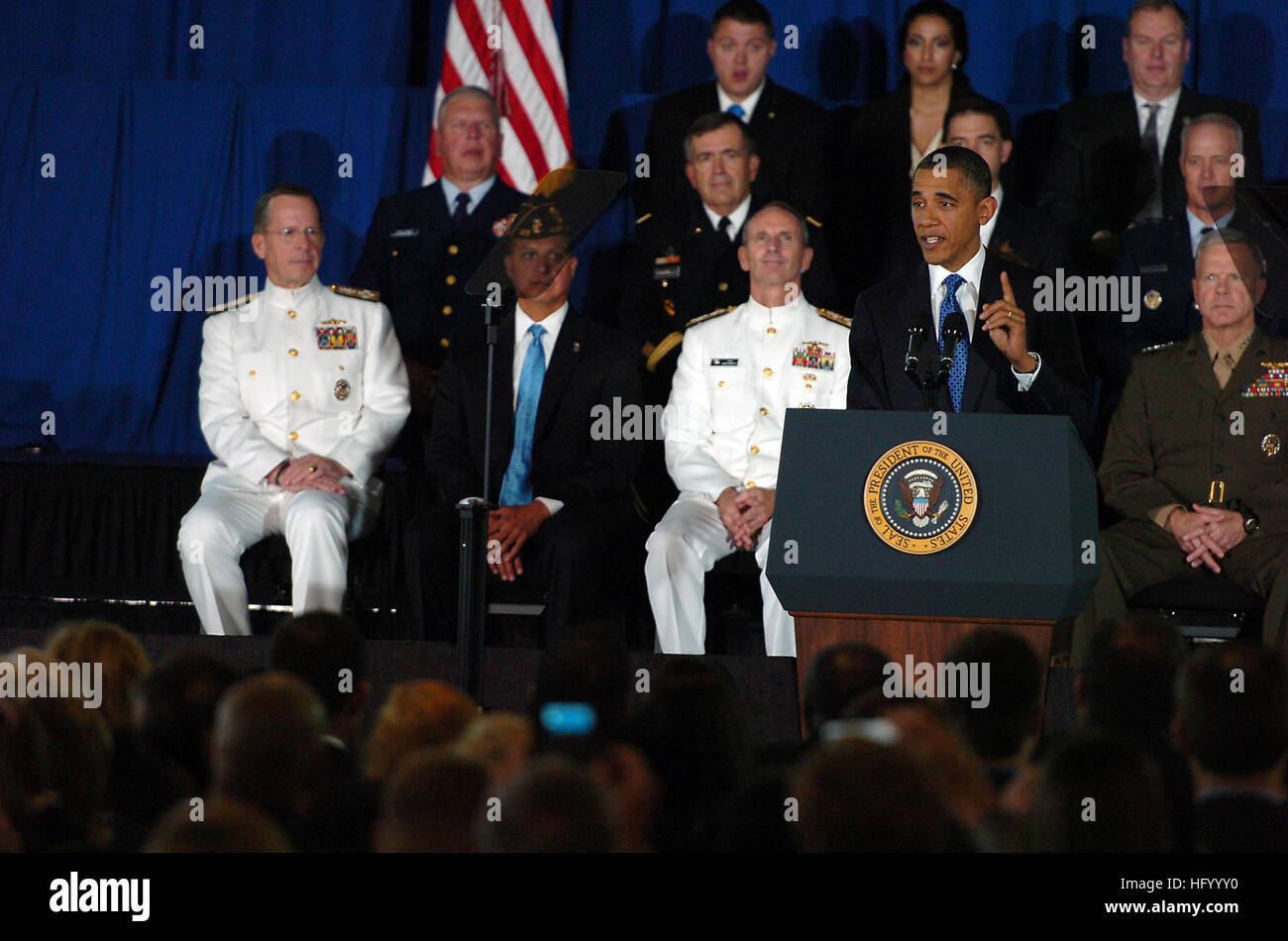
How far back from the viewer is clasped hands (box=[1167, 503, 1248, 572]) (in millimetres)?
4805

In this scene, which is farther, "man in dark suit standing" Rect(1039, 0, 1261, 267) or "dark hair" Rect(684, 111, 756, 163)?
"man in dark suit standing" Rect(1039, 0, 1261, 267)

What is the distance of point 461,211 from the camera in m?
5.98

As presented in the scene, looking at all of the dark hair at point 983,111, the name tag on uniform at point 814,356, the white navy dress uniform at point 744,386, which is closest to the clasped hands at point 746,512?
the white navy dress uniform at point 744,386

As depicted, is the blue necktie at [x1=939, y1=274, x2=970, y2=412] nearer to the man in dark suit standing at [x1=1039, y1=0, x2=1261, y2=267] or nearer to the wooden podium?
the wooden podium

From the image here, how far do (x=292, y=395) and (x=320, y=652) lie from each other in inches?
98.7

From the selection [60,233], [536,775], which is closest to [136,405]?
[60,233]

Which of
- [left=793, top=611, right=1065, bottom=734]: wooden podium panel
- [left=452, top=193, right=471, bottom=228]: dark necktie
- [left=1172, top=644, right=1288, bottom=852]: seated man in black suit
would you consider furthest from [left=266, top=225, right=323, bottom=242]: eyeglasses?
[left=1172, top=644, right=1288, bottom=852]: seated man in black suit

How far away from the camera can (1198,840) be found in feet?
7.82

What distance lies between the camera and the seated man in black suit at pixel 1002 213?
5367 mm

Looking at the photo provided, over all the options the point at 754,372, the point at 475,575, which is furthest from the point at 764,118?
the point at 475,575

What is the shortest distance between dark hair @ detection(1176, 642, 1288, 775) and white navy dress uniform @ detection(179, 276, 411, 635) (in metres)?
3.16

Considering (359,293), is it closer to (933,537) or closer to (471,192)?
(471,192)

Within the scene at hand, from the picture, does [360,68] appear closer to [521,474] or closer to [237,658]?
[521,474]

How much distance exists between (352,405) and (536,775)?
3772 mm
